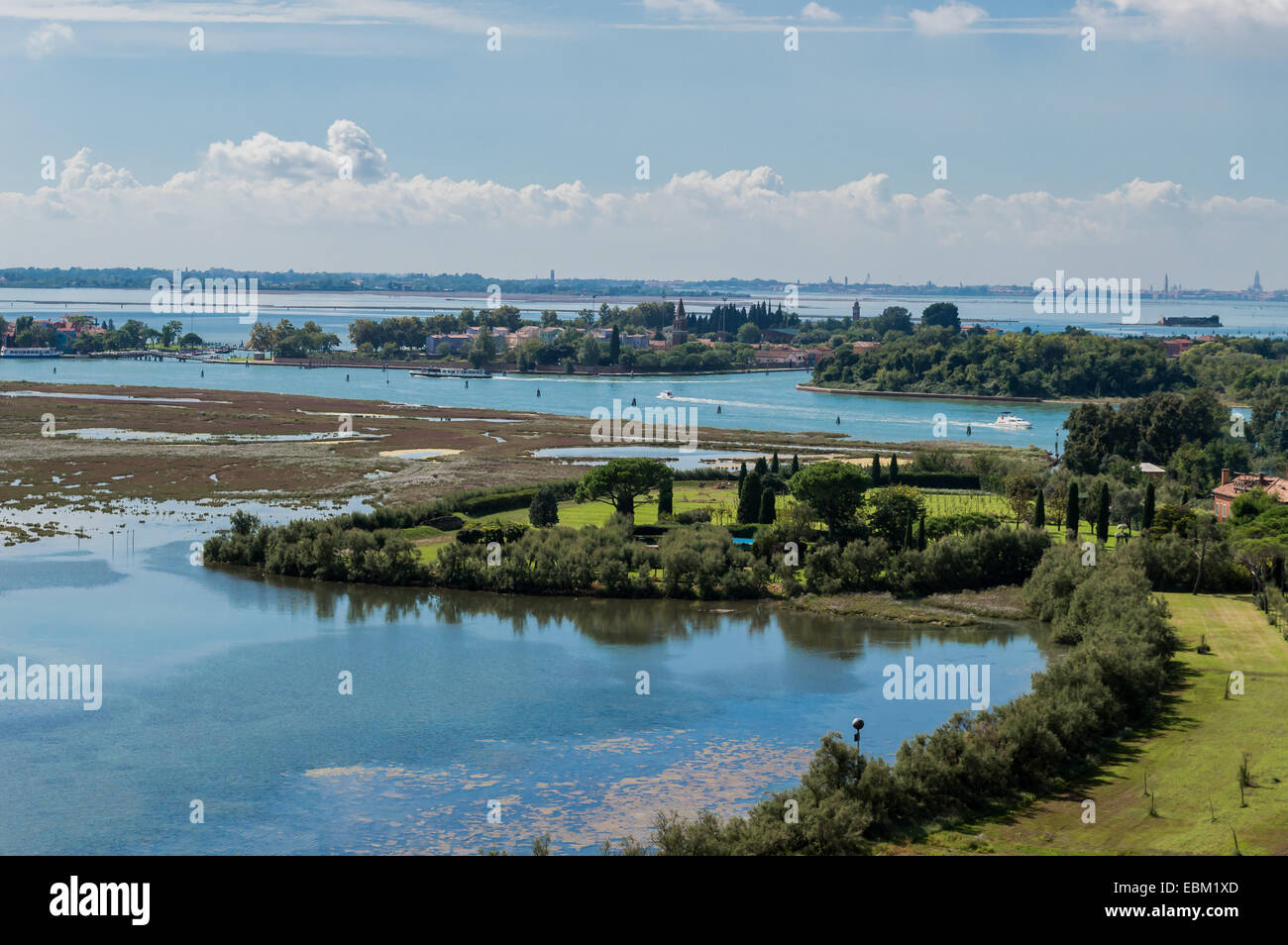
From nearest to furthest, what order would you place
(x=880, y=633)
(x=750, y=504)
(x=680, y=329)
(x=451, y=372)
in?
(x=880, y=633), (x=750, y=504), (x=451, y=372), (x=680, y=329)

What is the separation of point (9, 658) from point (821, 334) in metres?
122

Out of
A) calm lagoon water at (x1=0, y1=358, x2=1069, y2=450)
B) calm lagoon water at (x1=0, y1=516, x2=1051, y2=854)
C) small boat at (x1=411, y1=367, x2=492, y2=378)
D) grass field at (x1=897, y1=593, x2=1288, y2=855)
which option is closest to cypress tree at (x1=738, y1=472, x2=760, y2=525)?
calm lagoon water at (x1=0, y1=516, x2=1051, y2=854)

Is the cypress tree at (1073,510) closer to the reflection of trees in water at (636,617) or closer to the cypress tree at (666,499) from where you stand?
the reflection of trees in water at (636,617)

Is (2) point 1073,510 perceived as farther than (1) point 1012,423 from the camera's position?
No

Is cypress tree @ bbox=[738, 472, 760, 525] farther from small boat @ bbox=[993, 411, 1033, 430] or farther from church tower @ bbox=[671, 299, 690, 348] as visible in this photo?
church tower @ bbox=[671, 299, 690, 348]

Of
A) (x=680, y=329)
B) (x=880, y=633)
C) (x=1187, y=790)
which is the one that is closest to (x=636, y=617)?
(x=880, y=633)

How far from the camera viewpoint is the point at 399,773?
18.6m

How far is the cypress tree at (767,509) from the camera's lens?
34.7 meters

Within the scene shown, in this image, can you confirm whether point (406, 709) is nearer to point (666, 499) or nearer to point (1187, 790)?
point (1187, 790)

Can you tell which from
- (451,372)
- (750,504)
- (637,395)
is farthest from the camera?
(451,372)

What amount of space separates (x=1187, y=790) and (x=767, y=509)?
18.3 meters

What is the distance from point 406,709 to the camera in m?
21.8
